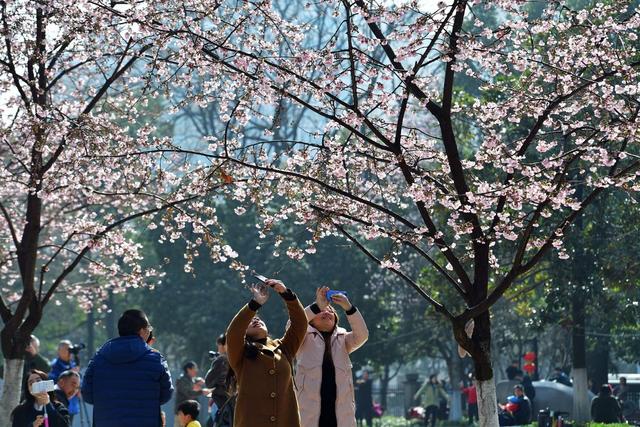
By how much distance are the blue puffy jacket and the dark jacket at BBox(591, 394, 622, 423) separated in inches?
648

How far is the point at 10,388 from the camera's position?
46.1ft

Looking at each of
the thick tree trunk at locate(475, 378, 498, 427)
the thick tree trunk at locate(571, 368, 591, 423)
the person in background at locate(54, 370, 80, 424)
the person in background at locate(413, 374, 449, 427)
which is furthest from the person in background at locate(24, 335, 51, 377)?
the person in background at locate(413, 374, 449, 427)

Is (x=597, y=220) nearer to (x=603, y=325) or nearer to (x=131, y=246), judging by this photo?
(x=603, y=325)

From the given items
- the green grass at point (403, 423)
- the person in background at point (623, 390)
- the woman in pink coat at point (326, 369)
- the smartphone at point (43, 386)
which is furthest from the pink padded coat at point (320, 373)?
the person in background at point (623, 390)

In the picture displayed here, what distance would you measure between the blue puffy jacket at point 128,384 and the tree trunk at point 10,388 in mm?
5258

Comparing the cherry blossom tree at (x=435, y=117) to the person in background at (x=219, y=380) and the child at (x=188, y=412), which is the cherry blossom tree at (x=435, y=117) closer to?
the person in background at (x=219, y=380)

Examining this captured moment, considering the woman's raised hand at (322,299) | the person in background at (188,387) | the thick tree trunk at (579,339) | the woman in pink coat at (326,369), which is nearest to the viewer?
the woman in pink coat at (326,369)

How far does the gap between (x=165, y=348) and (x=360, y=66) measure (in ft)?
124

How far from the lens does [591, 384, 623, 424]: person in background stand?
24.0 metres

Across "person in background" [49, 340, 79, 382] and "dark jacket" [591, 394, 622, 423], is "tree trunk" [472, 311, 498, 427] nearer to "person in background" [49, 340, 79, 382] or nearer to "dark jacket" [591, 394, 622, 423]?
"person in background" [49, 340, 79, 382]

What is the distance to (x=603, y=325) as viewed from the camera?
28547mm

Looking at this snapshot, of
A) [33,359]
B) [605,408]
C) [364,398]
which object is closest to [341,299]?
[33,359]

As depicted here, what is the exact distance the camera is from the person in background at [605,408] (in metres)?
24.0

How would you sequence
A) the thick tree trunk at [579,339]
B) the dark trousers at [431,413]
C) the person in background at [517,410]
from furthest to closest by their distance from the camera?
the dark trousers at [431,413] → the thick tree trunk at [579,339] → the person in background at [517,410]
